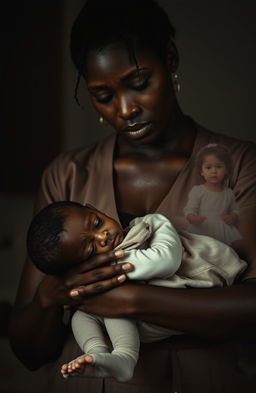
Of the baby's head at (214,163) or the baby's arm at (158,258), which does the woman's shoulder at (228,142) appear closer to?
the baby's head at (214,163)

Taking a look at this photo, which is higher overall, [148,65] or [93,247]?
[148,65]

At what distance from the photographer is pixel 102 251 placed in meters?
0.90

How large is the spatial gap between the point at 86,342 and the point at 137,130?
1.19 feet

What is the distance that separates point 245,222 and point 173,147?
20 centimetres

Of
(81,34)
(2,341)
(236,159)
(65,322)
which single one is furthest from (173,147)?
(2,341)

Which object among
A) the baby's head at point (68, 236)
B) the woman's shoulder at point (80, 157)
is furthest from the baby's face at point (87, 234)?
the woman's shoulder at point (80, 157)

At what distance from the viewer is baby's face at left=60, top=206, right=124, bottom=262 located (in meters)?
0.87

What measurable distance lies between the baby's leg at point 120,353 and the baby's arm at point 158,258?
71mm

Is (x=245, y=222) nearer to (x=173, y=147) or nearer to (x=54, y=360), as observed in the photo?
(x=173, y=147)

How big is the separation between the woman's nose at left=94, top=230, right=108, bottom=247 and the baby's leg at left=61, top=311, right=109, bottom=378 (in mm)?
118

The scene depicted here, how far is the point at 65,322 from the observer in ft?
3.52

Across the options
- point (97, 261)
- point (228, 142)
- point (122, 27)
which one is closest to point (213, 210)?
point (228, 142)

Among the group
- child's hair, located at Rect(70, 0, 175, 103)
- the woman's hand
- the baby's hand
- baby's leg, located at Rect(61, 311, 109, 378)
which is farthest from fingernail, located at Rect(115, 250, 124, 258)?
child's hair, located at Rect(70, 0, 175, 103)

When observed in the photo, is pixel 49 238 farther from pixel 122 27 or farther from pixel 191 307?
pixel 122 27
